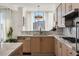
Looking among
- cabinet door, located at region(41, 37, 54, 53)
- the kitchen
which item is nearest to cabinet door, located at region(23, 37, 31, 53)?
the kitchen

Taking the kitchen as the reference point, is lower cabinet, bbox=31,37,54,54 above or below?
below

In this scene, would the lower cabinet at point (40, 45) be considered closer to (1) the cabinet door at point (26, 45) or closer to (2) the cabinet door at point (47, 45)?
(2) the cabinet door at point (47, 45)

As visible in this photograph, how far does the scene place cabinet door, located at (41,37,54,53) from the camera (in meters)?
6.49

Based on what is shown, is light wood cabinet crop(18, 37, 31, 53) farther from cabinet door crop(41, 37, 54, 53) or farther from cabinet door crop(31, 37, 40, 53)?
cabinet door crop(41, 37, 54, 53)

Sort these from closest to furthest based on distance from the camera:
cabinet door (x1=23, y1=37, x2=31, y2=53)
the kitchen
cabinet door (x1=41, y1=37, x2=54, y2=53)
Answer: the kitchen, cabinet door (x1=41, y1=37, x2=54, y2=53), cabinet door (x1=23, y1=37, x2=31, y2=53)

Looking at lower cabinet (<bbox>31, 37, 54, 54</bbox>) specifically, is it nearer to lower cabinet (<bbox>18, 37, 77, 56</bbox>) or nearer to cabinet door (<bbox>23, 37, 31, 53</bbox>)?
lower cabinet (<bbox>18, 37, 77, 56</bbox>)

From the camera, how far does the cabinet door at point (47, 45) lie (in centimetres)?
649

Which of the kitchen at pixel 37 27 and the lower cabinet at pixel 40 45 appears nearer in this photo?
the kitchen at pixel 37 27

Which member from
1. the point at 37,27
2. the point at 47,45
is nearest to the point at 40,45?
the point at 47,45

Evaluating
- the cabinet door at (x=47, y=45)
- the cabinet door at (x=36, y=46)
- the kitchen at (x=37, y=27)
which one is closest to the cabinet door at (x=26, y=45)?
the kitchen at (x=37, y=27)

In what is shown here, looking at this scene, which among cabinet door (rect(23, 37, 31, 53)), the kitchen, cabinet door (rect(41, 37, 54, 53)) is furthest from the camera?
cabinet door (rect(23, 37, 31, 53))

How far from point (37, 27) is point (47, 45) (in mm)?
3397

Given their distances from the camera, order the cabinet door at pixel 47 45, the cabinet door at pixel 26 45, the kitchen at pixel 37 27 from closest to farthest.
Result: the kitchen at pixel 37 27
the cabinet door at pixel 47 45
the cabinet door at pixel 26 45

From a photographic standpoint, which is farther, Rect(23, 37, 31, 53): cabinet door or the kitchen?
Rect(23, 37, 31, 53): cabinet door
